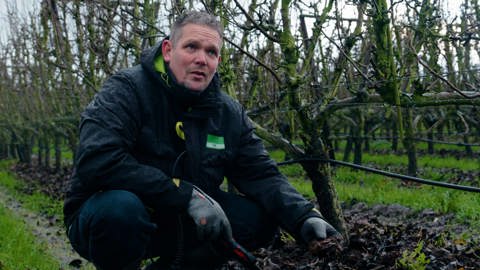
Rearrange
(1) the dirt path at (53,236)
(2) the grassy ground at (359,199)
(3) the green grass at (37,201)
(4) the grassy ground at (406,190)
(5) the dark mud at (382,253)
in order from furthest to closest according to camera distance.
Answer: (3) the green grass at (37,201) < (4) the grassy ground at (406,190) < (2) the grassy ground at (359,199) < (1) the dirt path at (53,236) < (5) the dark mud at (382,253)

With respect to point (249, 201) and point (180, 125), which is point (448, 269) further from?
point (180, 125)

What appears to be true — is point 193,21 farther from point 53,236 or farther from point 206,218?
point 53,236

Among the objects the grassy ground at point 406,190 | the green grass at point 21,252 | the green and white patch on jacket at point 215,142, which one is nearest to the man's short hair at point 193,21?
the green and white patch on jacket at point 215,142

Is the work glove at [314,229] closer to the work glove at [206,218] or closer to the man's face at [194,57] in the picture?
the work glove at [206,218]

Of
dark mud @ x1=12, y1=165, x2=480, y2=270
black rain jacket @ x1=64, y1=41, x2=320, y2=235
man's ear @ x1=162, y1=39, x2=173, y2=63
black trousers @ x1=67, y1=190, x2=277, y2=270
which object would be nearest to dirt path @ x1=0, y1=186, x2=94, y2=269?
dark mud @ x1=12, y1=165, x2=480, y2=270

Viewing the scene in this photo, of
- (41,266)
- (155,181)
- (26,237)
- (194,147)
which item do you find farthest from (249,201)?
(26,237)

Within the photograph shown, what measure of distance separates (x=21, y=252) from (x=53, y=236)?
4.73ft

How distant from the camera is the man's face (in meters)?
3.08

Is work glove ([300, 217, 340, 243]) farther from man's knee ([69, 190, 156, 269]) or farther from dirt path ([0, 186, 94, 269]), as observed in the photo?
dirt path ([0, 186, 94, 269])

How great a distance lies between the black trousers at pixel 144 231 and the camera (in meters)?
2.75

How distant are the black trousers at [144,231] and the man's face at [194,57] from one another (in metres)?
0.68

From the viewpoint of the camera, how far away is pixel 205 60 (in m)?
3.10

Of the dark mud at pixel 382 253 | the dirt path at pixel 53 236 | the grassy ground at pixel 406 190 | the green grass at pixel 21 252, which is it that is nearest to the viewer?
the dark mud at pixel 382 253

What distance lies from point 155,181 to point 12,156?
2935cm
